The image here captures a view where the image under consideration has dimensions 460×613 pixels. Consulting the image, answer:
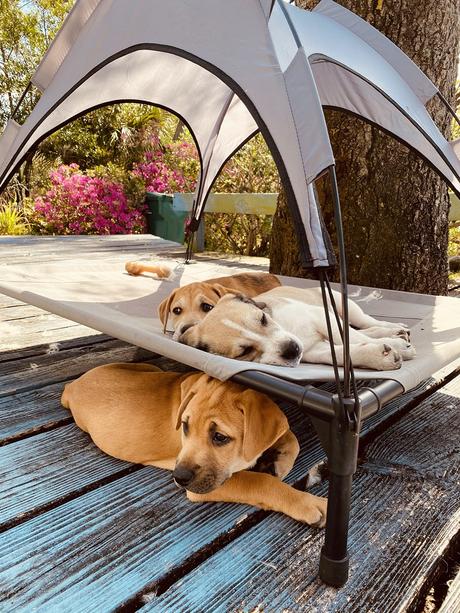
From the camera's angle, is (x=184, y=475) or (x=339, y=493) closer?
(x=339, y=493)

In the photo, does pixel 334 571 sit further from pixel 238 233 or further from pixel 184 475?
pixel 238 233

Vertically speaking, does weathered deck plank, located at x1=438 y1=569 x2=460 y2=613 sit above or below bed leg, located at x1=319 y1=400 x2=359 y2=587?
below

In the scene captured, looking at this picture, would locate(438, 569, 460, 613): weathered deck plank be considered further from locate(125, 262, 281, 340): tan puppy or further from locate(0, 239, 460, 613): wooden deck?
locate(125, 262, 281, 340): tan puppy


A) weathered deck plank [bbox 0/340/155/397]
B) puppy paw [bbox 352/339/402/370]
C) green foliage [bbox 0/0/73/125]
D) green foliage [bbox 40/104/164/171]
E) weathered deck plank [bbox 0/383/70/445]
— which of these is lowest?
weathered deck plank [bbox 0/383/70/445]

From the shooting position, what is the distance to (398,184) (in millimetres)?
2957

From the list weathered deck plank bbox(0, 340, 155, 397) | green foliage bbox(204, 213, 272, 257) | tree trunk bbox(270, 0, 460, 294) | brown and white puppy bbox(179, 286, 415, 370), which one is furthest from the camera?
green foliage bbox(204, 213, 272, 257)

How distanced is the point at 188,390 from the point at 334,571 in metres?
0.61

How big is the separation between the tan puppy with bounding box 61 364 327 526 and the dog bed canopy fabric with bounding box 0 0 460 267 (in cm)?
43

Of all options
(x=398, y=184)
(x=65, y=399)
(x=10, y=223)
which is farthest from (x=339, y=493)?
(x=10, y=223)

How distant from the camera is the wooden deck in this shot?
1.08m

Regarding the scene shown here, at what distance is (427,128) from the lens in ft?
7.06

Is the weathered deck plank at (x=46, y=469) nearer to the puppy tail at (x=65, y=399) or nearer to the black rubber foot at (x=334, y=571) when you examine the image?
the puppy tail at (x=65, y=399)

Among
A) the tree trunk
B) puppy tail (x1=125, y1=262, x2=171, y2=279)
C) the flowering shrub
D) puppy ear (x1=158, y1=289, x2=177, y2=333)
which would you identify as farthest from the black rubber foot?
the flowering shrub

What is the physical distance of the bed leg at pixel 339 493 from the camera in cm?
109
